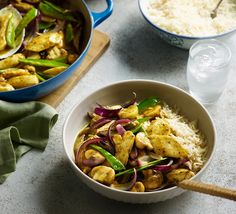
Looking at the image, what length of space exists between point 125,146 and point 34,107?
338mm

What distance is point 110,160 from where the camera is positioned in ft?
3.46

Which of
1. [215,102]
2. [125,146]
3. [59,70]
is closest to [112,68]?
[59,70]

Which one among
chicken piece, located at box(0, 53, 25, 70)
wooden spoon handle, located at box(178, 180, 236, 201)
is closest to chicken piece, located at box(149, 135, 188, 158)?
wooden spoon handle, located at box(178, 180, 236, 201)

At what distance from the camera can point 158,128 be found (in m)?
1.12

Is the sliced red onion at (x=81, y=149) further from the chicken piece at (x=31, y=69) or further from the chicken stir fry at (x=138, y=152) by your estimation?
the chicken piece at (x=31, y=69)

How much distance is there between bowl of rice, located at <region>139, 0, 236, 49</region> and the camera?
1.42 metres

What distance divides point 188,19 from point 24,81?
1.82 feet

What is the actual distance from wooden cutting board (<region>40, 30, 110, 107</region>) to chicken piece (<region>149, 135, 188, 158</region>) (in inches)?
15.7

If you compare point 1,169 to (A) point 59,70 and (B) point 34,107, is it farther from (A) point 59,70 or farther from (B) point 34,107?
(A) point 59,70

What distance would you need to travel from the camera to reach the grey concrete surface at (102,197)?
111 cm

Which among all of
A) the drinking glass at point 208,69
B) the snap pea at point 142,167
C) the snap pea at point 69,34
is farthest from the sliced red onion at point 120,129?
the snap pea at point 69,34

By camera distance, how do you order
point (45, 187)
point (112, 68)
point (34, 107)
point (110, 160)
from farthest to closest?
point (112, 68) < point (34, 107) < point (45, 187) < point (110, 160)

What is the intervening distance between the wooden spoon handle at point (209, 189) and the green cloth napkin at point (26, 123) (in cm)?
43

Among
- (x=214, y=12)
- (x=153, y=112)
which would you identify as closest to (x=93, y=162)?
(x=153, y=112)
